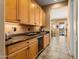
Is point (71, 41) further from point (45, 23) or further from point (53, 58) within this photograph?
point (45, 23)

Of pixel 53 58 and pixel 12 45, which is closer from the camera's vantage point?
pixel 12 45

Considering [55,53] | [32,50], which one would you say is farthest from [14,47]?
[55,53]

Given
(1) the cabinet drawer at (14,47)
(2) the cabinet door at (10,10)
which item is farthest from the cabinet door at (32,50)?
(2) the cabinet door at (10,10)

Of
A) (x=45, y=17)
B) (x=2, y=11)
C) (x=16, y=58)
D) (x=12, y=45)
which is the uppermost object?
(x=45, y=17)

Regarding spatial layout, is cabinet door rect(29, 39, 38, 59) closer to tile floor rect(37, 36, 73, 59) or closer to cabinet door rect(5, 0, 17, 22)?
tile floor rect(37, 36, 73, 59)

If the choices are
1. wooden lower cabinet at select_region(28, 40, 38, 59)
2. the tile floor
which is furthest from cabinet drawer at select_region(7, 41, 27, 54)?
the tile floor

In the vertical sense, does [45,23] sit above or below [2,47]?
above

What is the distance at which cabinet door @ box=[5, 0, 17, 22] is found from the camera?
7.89ft

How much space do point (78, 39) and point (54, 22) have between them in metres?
14.8

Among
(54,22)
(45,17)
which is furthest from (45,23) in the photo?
(54,22)

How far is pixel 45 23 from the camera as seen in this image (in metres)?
7.43

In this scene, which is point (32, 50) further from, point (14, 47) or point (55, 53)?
point (55, 53)

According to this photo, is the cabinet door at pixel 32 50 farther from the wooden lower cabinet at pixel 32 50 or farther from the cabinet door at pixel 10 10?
the cabinet door at pixel 10 10

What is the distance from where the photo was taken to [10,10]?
8.35 ft
